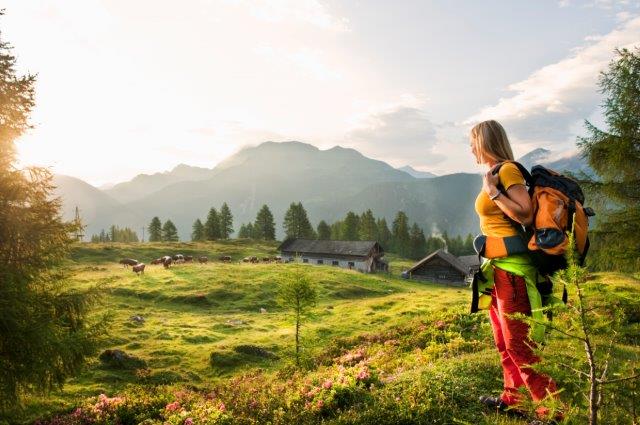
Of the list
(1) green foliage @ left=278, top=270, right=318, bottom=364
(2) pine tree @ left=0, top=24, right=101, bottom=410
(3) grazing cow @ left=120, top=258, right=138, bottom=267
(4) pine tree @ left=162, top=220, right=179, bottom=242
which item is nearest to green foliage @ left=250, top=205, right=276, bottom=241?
(4) pine tree @ left=162, top=220, right=179, bottom=242

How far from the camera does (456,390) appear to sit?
573cm

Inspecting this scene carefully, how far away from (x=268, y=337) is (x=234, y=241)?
246ft

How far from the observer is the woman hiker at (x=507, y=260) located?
12.9ft

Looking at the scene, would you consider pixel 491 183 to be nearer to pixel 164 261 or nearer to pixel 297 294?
pixel 297 294

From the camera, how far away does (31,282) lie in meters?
10.4

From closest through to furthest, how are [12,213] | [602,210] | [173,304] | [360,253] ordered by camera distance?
[12,213], [602,210], [173,304], [360,253]

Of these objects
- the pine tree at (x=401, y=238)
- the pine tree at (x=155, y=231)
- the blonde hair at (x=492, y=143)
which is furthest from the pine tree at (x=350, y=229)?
the blonde hair at (x=492, y=143)

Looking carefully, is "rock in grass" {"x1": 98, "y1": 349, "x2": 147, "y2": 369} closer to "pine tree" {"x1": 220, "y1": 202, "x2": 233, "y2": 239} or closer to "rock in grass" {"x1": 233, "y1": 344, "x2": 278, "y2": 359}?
"rock in grass" {"x1": 233, "y1": 344, "x2": 278, "y2": 359}

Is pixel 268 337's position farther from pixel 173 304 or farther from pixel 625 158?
pixel 625 158

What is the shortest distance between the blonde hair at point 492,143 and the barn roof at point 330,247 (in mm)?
66929

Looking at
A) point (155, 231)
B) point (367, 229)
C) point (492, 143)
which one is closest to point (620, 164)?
point (492, 143)

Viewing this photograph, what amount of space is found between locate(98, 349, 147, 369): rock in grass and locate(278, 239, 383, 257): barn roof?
181 ft

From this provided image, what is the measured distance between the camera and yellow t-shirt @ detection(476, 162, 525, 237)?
4.01 m

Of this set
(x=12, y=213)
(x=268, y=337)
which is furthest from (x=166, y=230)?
(x=12, y=213)
